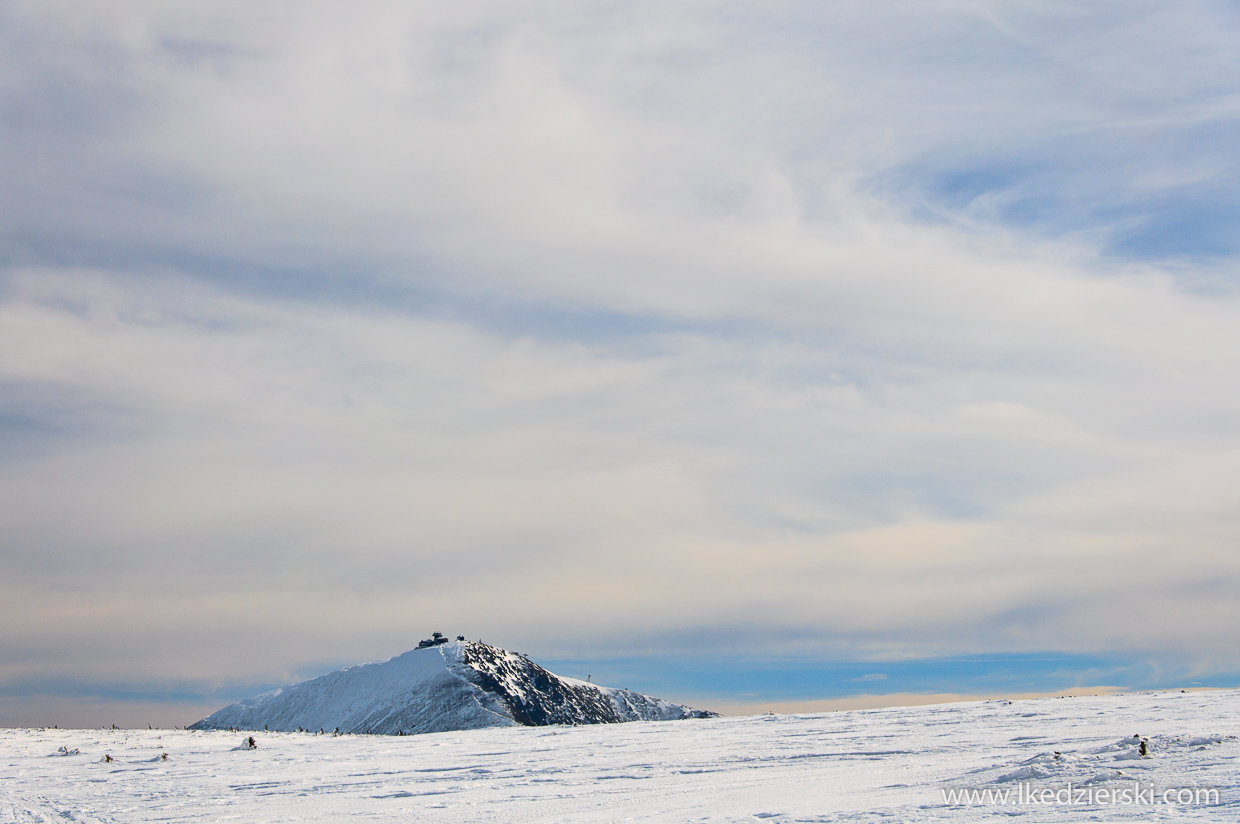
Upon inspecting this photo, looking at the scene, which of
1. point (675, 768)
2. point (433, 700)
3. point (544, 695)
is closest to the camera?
point (675, 768)

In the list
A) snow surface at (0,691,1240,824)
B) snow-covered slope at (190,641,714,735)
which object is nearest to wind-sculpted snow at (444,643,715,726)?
snow-covered slope at (190,641,714,735)

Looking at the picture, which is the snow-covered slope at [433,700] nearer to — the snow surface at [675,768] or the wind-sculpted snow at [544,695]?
the wind-sculpted snow at [544,695]

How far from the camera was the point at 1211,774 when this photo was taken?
590 inches

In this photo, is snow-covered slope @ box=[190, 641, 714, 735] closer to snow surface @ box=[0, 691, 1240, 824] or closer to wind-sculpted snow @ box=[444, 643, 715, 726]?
wind-sculpted snow @ box=[444, 643, 715, 726]

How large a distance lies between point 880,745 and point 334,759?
16429 millimetres

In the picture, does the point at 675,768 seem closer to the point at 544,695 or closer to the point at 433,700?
the point at 433,700

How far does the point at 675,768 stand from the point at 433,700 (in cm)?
9830

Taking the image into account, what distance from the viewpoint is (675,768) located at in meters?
22.9

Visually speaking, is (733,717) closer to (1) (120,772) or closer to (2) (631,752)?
(2) (631,752)

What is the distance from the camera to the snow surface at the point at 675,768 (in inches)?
632

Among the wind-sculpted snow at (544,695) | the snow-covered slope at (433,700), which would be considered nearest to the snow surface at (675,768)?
the snow-covered slope at (433,700)

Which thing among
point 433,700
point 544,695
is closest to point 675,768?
point 433,700

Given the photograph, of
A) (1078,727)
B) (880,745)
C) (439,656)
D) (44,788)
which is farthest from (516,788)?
(439,656)

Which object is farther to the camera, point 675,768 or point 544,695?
point 544,695
